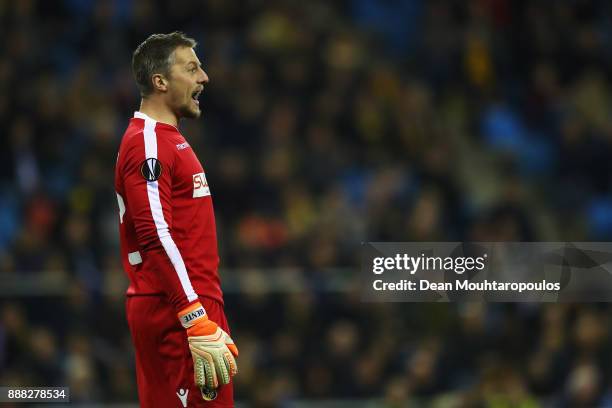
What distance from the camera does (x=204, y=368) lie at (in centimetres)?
463

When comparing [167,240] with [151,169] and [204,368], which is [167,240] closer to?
[151,169]

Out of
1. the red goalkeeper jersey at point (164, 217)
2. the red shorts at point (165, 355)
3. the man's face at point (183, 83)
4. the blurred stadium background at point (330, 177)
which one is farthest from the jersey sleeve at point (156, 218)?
the blurred stadium background at point (330, 177)

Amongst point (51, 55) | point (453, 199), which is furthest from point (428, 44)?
point (51, 55)

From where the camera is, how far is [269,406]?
340 inches

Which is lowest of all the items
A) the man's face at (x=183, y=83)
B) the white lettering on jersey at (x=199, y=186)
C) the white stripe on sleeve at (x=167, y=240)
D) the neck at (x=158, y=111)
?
the white stripe on sleeve at (x=167, y=240)

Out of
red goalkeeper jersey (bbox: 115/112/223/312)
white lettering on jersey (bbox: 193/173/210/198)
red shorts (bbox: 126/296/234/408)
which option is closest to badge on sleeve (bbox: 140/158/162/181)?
red goalkeeper jersey (bbox: 115/112/223/312)

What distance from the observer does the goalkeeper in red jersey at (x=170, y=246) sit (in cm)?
466

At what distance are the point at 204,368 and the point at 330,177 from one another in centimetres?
644

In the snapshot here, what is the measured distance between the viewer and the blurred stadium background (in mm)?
9211

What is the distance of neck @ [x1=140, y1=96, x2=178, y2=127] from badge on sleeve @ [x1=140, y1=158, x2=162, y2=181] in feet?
0.92

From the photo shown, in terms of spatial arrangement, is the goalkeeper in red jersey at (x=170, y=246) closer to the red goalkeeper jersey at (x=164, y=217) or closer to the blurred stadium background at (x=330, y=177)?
the red goalkeeper jersey at (x=164, y=217)

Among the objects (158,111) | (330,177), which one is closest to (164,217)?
(158,111)

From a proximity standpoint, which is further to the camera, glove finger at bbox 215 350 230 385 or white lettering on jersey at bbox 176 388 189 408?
white lettering on jersey at bbox 176 388 189 408

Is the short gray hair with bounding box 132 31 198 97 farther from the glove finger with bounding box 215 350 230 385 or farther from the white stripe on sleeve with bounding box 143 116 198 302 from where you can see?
the glove finger with bounding box 215 350 230 385
